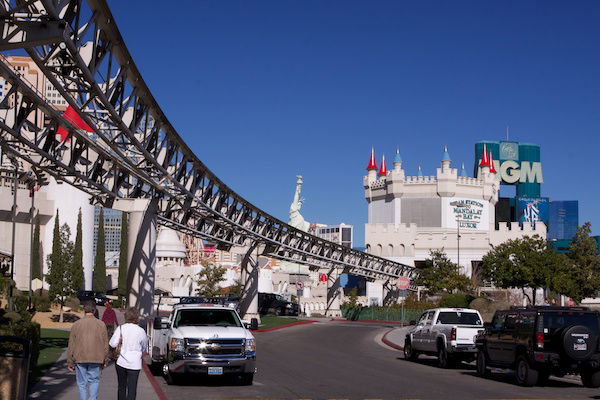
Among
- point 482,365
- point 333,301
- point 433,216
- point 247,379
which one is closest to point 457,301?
point 333,301

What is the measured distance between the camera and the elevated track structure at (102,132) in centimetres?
1506

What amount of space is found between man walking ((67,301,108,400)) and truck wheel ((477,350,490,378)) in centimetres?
1296

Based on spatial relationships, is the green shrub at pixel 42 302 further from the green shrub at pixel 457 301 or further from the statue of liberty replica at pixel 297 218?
the statue of liberty replica at pixel 297 218

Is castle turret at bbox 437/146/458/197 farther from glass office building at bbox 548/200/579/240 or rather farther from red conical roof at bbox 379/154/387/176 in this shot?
glass office building at bbox 548/200/579/240

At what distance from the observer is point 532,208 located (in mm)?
144750

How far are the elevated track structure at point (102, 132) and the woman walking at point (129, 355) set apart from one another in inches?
189

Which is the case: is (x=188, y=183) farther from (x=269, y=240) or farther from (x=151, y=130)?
(x=269, y=240)

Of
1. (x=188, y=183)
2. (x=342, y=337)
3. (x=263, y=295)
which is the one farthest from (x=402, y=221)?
(x=188, y=183)

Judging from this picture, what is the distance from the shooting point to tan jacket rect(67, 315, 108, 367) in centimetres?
1280

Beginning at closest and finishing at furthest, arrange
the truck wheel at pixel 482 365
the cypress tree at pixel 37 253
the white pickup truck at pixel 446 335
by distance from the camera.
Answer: the truck wheel at pixel 482 365, the white pickup truck at pixel 446 335, the cypress tree at pixel 37 253

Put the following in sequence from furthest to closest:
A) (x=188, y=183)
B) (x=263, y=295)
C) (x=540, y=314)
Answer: (x=263, y=295)
(x=188, y=183)
(x=540, y=314)

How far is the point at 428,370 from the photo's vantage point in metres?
25.0

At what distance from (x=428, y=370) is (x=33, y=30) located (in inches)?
632

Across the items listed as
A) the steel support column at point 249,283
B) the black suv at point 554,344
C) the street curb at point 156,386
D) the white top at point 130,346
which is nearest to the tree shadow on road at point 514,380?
the black suv at point 554,344
